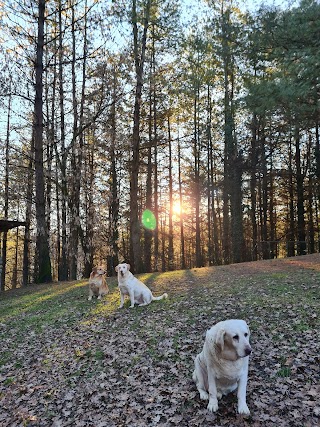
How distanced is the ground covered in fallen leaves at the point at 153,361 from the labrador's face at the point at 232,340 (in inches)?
31.9

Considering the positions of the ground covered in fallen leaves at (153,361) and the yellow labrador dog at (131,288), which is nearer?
the ground covered in fallen leaves at (153,361)

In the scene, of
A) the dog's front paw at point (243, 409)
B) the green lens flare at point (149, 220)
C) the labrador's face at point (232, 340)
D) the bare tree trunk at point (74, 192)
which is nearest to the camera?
the labrador's face at point (232, 340)

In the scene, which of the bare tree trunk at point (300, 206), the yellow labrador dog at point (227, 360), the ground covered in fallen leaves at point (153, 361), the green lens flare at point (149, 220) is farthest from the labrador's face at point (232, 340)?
the bare tree trunk at point (300, 206)

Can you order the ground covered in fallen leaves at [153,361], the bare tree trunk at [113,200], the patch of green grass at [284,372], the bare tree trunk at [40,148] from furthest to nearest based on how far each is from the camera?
1. the bare tree trunk at [113,200]
2. the bare tree trunk at [40,148]
3. the patch of green grass at [284,372]
4. the ground covered in fallen leaves at [153,361]

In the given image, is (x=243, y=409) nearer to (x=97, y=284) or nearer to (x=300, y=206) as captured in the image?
(x=97, y=284)

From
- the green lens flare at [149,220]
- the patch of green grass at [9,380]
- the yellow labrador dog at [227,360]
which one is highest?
the green lens flare at [149,220]

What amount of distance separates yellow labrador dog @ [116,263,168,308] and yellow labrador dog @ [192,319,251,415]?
4627 mm

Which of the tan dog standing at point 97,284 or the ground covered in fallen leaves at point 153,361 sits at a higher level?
the tan dog standing at point 97,284

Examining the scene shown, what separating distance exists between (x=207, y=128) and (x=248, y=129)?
9.73 ft

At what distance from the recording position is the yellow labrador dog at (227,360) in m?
3.30

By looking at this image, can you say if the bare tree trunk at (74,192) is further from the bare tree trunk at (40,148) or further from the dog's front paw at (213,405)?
the dog's front paw at (213,405)

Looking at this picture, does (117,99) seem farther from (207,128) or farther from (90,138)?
(207,128)

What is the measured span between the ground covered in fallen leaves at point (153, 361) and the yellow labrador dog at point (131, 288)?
0.95 feet

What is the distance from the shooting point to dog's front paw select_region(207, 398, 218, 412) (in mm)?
3566
